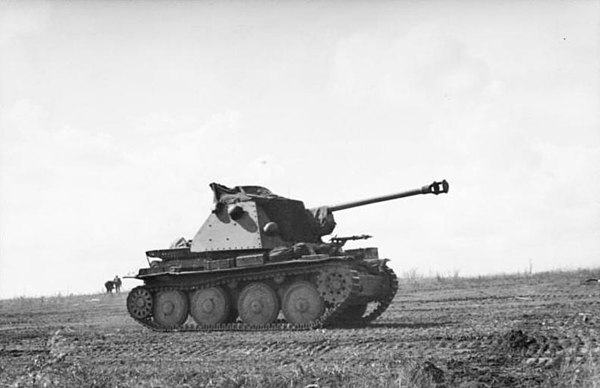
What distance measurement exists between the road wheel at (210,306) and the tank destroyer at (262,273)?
2 cm

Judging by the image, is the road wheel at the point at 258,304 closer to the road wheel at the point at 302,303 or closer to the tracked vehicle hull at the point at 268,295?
the tracked vehicle hull at the point at 268,295

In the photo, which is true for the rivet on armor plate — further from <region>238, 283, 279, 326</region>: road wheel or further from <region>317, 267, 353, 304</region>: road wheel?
<region>317, 267, 353, 304</region>: road wheel

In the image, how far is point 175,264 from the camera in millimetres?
17734

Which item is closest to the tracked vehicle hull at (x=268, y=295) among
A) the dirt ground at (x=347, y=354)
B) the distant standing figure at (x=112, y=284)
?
the dirt ground at (x=347, y=354)

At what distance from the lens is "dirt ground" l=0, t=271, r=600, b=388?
7.32 meters

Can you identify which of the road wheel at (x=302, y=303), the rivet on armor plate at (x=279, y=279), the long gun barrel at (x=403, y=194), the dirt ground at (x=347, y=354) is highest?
the long gun barrel at (x=403, y=194)

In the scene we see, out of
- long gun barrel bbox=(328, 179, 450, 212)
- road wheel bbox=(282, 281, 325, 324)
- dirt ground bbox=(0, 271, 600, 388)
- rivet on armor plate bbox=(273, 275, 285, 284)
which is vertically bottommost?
dirt ground bbox=(0, 271, 600, 388)

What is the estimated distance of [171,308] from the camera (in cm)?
1780

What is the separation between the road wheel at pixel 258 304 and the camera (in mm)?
16375

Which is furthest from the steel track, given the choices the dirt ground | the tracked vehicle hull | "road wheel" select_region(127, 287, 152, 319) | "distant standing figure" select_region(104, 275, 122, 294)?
"distant standing figure" select_region(104, 275, 122, 294)

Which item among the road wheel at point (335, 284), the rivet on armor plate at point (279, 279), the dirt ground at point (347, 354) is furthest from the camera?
the rivet on armor plate at point (279, 279)

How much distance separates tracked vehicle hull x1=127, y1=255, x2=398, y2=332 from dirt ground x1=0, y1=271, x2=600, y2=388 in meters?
0.66

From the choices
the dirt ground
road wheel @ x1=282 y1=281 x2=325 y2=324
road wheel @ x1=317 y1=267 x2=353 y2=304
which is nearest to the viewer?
the dirt ground

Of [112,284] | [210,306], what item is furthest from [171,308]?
[112,284]
